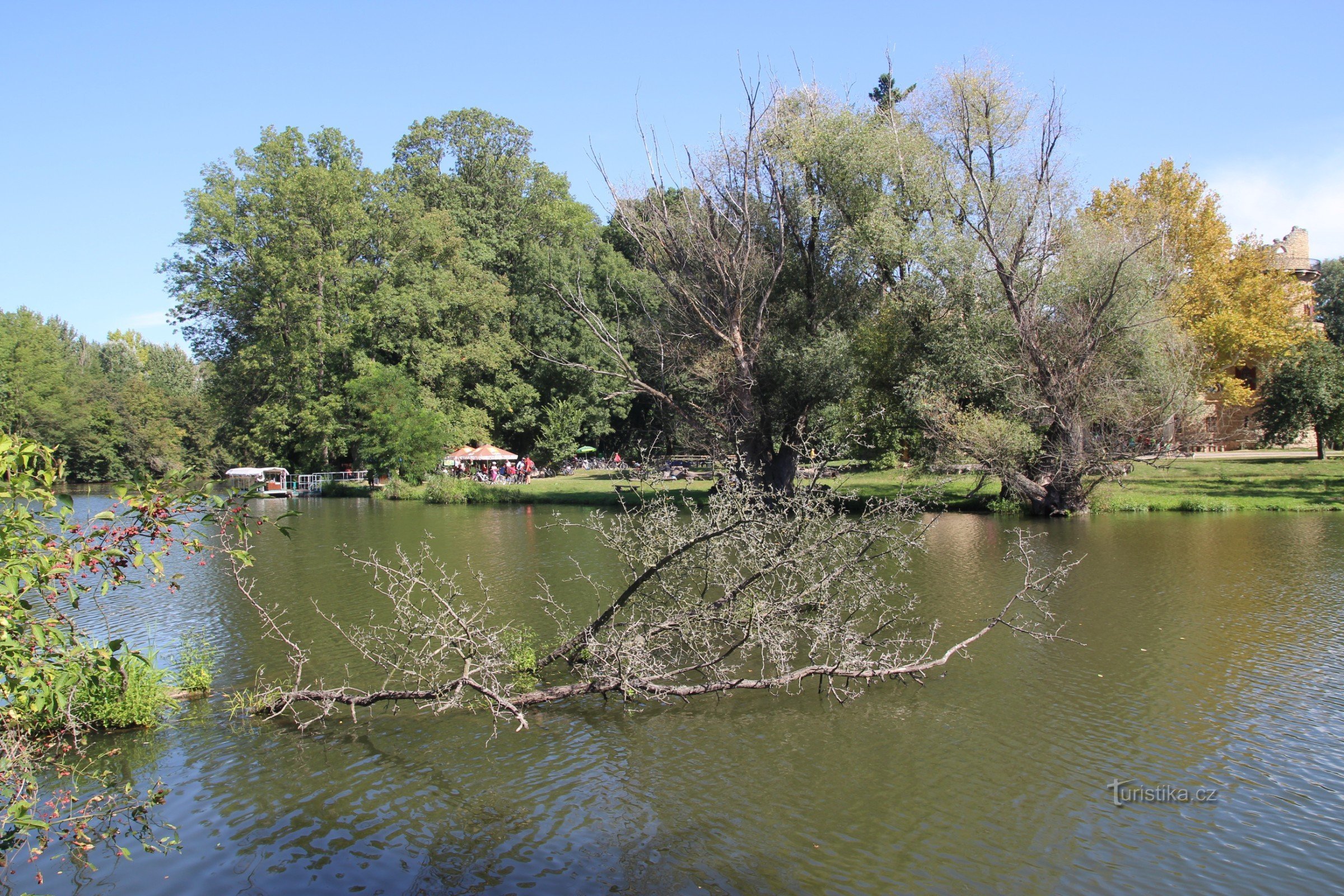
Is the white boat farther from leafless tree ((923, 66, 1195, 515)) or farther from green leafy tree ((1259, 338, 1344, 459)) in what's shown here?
green leafy tree ((1259, 338, 1344, 459))

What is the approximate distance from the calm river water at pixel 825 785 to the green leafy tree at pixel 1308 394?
21.5 meters

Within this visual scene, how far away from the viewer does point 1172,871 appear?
6.39 metres

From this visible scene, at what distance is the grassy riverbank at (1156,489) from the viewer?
26.8 meters

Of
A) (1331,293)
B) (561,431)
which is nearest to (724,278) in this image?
(561,431)

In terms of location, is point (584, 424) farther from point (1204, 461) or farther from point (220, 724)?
point (220, 724)

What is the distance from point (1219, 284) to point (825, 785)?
116 ft

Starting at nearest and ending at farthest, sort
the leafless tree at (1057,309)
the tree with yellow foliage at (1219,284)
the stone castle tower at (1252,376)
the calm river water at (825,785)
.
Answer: the calm river water at (825,785) → the leafless tree at (1057,309) → the tree with yellow foliage at (1219,284) → the stone castle tower at (1252,376)

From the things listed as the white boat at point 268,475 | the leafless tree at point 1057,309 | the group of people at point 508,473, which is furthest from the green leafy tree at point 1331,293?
the white boat at point 268,475

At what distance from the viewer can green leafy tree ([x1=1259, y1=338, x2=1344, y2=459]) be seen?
97.4ft

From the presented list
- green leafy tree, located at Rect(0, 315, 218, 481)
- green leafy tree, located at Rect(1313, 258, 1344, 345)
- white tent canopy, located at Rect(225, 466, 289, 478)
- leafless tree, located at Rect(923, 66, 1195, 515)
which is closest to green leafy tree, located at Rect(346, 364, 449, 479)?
white tent canopy, located at Rect(225, 466, 289, 478)

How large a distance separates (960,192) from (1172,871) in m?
23.8

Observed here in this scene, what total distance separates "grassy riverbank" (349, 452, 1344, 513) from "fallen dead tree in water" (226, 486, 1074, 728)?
11454 mm

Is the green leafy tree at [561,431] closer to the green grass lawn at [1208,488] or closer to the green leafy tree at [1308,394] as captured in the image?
the green grass lawn at [1208,488]

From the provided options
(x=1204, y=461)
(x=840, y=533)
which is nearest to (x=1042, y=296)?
(x=1204, y=461)
